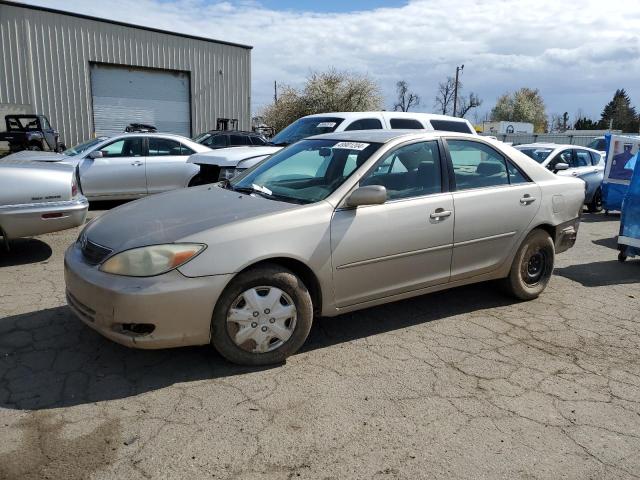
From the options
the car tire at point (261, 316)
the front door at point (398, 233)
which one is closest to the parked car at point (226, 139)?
the front door at point (398, 233)

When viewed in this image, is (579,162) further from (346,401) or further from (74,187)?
(346,401)

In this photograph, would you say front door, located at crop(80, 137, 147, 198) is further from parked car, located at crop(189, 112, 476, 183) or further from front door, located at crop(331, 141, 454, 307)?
front door, located at crop(331, 141, 454, 307)

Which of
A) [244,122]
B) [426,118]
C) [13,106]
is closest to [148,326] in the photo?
[426,118]

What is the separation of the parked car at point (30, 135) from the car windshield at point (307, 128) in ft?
42.0

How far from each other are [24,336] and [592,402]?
3.95 m

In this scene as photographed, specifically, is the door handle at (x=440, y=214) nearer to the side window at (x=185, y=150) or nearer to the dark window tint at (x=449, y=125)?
the dark window tint at (x=449, y=125)

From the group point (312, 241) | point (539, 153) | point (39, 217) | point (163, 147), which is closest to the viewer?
point (312, 241)

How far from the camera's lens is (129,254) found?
317 cm

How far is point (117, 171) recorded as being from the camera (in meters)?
9.60

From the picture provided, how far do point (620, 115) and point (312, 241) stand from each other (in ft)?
289

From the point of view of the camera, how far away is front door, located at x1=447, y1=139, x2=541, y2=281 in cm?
429

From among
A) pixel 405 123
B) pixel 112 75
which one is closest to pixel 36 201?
pixel 405 123

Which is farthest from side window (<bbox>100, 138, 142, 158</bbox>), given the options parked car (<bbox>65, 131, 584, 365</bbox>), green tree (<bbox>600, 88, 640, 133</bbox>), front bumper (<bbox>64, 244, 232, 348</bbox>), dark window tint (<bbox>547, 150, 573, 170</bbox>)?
green tree (<bbox>600, 88, 640, 133</bbox>)

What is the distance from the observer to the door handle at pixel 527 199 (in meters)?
4.65
